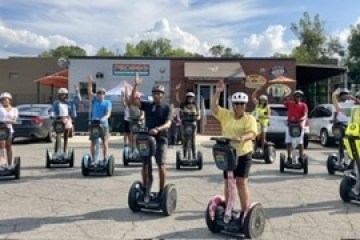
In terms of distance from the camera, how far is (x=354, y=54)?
5450 centimetres

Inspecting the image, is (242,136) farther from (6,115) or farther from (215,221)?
(6,115)

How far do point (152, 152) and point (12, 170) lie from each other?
431cm

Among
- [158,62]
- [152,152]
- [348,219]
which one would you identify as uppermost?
[158,62]

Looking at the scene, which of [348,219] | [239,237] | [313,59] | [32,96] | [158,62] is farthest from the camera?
[313,59]

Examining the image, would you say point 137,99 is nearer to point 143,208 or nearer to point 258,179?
point 143,208

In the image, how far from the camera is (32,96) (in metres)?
45.6

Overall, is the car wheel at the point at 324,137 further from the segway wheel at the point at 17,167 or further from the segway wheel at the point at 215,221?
the segway wheel at the point at 215,221

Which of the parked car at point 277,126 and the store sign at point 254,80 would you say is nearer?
the parked car at point 277,126

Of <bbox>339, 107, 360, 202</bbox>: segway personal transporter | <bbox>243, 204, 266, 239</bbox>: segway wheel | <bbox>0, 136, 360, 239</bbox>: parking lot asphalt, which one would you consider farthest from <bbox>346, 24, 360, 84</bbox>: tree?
<bbox>243, 204, 266, 239</bbox>: segway wheel

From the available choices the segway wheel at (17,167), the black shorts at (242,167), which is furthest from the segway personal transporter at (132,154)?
the black shorts at (242,167)

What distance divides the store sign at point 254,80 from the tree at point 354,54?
86.0 ft

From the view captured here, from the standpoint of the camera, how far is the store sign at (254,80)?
95.7ft

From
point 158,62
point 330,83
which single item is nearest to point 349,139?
point 158,62

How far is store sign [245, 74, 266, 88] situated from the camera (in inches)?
1148
